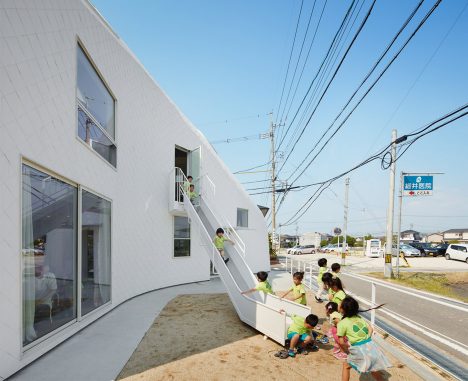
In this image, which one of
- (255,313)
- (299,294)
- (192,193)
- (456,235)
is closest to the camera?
(255,313)

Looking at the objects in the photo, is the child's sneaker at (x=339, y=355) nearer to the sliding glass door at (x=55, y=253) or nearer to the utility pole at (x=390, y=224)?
the sliding glass door at (x=55, y=253)

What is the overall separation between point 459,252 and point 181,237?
26.4 m

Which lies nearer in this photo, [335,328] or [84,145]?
[335,328]

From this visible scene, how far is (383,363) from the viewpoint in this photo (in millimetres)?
3500

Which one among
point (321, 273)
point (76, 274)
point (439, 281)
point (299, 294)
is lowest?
point (439, 281)

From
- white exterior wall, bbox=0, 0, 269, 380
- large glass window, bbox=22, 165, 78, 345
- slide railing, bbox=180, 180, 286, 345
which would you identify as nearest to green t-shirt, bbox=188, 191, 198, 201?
white exterior wall, bbox=0, 0, 269, 380

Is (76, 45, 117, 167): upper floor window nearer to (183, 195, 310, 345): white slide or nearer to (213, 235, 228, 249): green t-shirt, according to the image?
(213, 235, 228, 249): green t-shirt

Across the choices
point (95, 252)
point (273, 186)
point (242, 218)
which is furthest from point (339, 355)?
point (273, 186)

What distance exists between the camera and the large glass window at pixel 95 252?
19.8ft

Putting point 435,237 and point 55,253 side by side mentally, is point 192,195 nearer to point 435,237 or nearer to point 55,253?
point 55,253

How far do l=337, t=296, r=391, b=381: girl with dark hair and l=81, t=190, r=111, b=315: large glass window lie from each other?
477cm

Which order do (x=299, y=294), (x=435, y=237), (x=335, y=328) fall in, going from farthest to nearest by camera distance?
(x=435, y=237)
(x=299, y=294)
(x=335, y=328)

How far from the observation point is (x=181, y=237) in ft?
38.3

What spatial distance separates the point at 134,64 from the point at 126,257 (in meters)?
5.69
